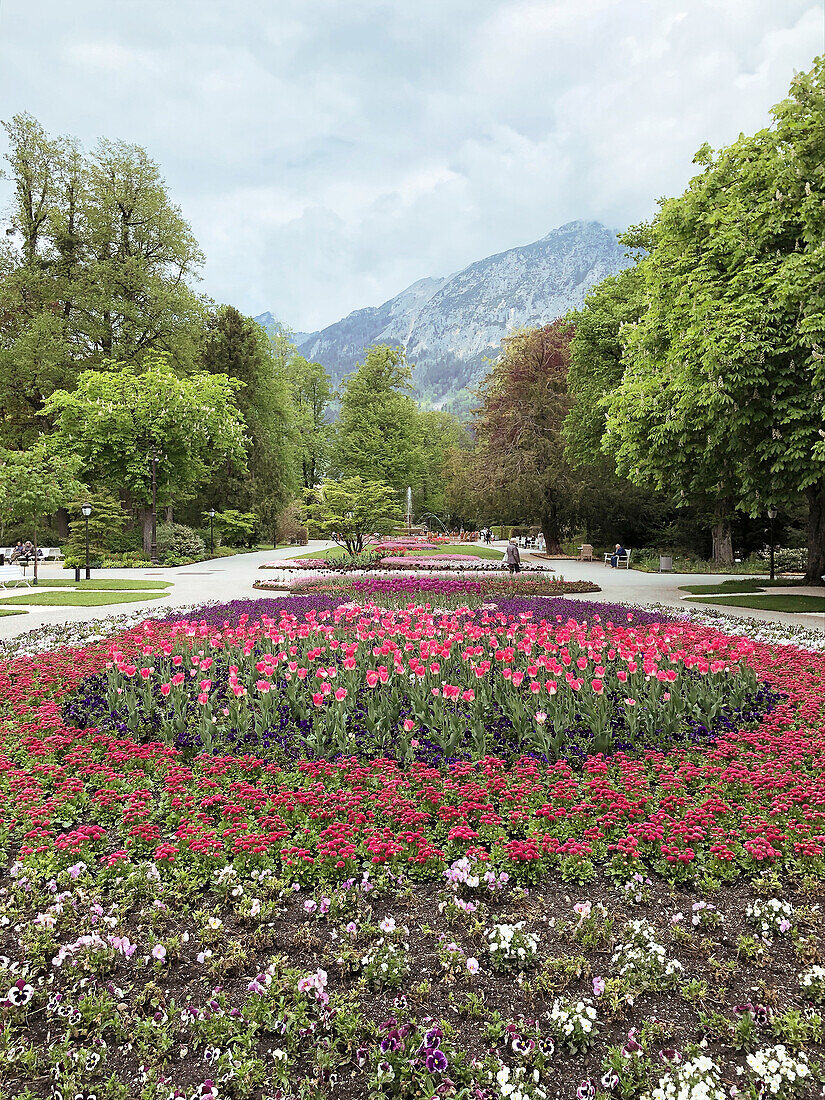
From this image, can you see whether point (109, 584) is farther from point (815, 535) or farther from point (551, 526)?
point (551, 526)

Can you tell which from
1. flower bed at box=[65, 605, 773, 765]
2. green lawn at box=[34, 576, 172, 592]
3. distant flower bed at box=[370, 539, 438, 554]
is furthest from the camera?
distant flower bed at box=[370, 539, 438, 554]

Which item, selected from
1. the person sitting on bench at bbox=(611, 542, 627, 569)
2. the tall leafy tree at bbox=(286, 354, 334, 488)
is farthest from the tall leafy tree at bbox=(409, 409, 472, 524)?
the person sitting on bench at bbox=(611, 542, 627, 569)

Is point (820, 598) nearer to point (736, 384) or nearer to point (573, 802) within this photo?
point (736, 384)

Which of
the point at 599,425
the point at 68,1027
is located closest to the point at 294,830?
the point at 68,1027

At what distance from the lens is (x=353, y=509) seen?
887 inches

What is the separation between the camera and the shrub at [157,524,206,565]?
1123 inches

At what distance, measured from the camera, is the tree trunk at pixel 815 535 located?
16375 millimetres

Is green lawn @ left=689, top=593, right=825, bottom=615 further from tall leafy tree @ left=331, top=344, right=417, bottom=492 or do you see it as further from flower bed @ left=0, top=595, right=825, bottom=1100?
tall leafy tree @ left=331, top=344, right=417, bottom=492

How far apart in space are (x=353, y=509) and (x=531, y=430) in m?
11.2

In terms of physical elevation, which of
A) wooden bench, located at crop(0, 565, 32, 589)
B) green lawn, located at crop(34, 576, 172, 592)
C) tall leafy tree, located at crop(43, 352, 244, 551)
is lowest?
green lawn, located at crop(34, 576, 172, 592)

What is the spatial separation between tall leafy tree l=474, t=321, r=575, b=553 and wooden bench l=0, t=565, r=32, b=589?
17.9 m

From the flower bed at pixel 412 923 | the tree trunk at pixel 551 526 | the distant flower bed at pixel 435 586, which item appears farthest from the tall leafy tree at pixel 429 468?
the flower bed at pixel 412 923

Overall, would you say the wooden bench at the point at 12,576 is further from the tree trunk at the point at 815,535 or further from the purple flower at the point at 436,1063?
the tree trunk at the point at 815,535

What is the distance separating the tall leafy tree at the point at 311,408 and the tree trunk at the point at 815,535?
47.9m
